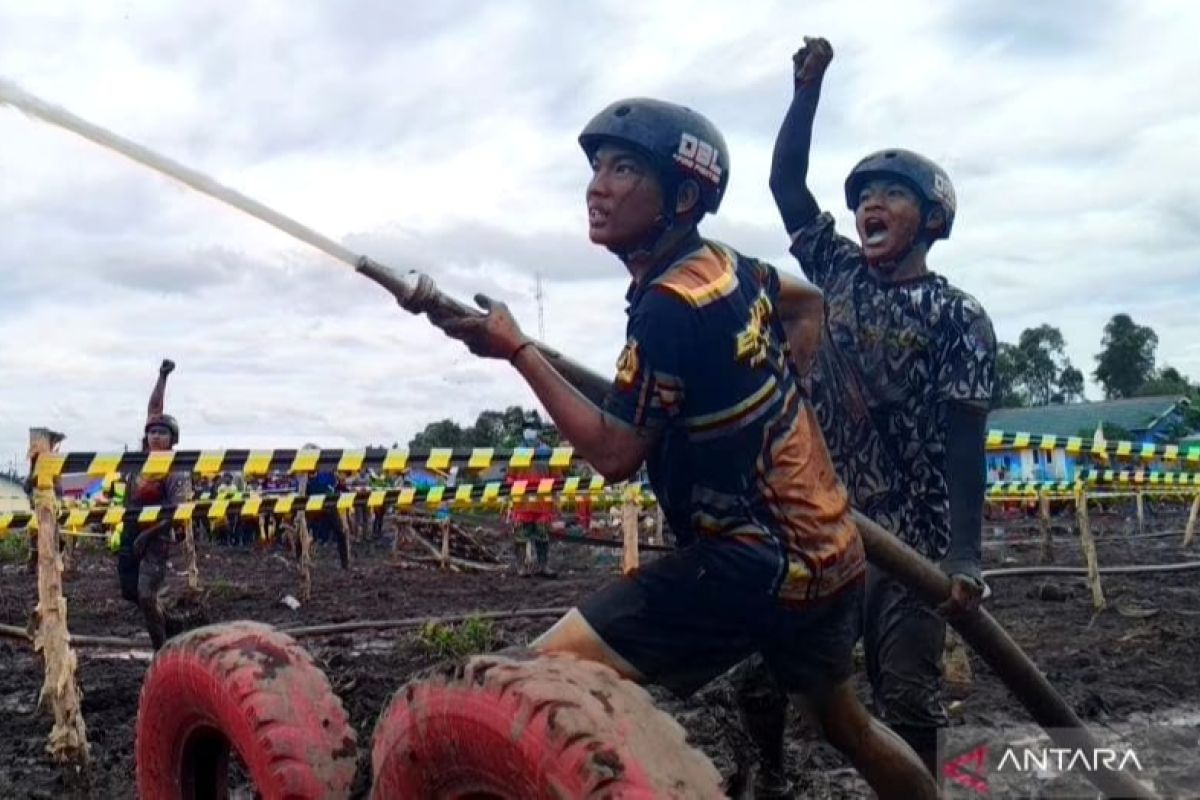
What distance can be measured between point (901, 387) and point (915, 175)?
0.73 metres

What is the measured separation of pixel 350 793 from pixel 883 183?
261 cm

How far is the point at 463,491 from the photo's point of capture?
1063 cm

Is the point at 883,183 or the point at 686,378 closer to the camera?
the point at 686,378

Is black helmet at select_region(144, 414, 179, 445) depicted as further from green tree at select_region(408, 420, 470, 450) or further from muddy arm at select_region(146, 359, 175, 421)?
green tree at select_region(408, 420, 470, 450)

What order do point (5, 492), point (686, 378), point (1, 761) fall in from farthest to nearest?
point (5, 492), point (1, 761), point (686, 378)

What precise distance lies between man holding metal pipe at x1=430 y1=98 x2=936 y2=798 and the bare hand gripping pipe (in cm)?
13

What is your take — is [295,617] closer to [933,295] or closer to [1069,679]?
[1069,679]

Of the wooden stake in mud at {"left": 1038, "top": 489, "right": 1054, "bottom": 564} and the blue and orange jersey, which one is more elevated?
the blue and orange jersey

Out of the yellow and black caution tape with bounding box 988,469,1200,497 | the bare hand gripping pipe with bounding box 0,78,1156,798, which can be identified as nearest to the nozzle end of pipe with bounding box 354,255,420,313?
the bare hand gripping pipe with bounding box 0,78,1156,798

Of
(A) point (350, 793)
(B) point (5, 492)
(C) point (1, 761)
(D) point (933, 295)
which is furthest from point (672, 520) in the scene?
(B) point (5, 492)

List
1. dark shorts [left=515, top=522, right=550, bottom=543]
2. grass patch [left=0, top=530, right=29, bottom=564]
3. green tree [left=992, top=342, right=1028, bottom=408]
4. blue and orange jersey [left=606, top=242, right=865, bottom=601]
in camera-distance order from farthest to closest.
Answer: green tree [left=992, top=342, right=1028, bottom=408]
grass patch [left=0, top=530, right=29, bottom=564]
dark shorts [left=515, top=522, right=550, bottom=543]
blue and orange jersey [left=606, top=242, right=865, bottom=601]

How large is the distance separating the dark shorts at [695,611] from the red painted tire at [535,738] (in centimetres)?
26

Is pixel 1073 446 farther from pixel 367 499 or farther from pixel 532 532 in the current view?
pixel 532 532

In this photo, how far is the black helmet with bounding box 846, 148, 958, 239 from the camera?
3.90 metres
